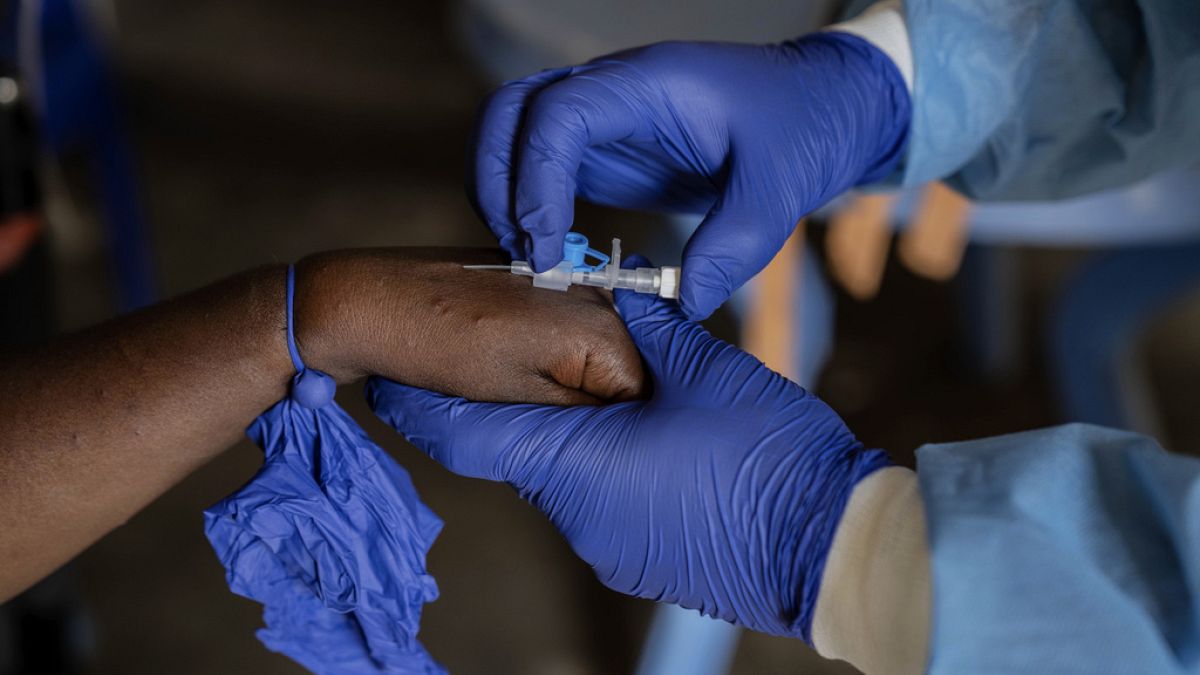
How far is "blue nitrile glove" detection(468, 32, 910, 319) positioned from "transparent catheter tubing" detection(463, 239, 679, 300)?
0.02 meters

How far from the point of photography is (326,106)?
327cm

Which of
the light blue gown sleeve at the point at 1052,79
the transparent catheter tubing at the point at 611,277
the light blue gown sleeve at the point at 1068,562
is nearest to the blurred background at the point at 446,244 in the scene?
the light blue gown sleeve at the point at 1052,79

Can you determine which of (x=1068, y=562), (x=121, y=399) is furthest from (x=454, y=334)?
(x=1068, y=562)

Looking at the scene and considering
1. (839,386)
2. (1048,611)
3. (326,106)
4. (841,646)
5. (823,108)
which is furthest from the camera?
(326,106)

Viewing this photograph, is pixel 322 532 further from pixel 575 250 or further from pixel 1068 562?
pixel 1068 562

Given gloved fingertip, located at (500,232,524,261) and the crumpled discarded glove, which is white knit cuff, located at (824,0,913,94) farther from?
the crumpled discarded glove

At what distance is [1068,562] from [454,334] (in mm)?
547

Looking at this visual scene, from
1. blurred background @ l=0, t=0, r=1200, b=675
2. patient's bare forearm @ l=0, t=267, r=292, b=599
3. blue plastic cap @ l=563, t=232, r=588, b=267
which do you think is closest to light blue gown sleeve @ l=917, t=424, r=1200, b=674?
blue plastic cap @ l=563, t=232, r=588, b=267

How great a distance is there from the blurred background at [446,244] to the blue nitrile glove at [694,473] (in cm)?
72

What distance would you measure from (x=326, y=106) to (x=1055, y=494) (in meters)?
2.91

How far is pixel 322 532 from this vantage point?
934mm

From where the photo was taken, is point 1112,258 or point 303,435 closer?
point 303,435

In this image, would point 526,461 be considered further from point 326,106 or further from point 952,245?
point 326,106

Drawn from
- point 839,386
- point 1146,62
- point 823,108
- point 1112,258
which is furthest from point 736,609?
point 839,386
